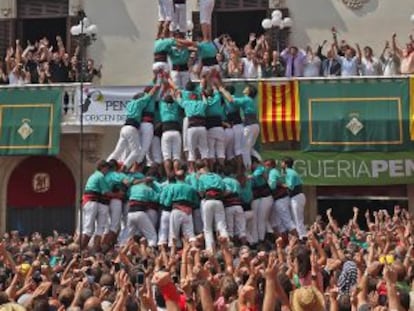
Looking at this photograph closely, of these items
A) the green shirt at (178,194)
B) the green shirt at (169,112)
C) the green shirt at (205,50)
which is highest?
the green shirt at (205,50)

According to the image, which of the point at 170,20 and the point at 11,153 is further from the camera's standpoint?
the point at 11,153

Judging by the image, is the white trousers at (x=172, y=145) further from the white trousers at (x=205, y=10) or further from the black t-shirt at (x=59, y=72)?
the black t-shirt at (x=59, y=72)

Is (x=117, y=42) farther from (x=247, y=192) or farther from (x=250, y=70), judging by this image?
(x=247, y=192)

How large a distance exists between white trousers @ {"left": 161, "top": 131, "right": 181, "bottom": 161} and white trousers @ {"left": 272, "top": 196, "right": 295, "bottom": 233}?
1.95 metres

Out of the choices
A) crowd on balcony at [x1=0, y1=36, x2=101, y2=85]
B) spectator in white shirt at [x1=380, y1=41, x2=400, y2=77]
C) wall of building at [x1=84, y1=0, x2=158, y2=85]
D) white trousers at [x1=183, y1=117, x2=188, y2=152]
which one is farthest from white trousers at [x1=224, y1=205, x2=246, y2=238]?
wall of building at [x1=84, y1=0, x2=158, y2=85]

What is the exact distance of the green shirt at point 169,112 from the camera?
46.4 ft

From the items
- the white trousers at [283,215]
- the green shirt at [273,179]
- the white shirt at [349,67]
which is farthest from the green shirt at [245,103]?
the white shirt at [349,67]

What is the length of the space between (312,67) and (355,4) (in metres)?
3.05

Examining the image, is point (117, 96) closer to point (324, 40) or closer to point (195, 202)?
point (324, 40)

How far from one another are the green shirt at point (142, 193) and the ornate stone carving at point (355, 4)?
37.8ft

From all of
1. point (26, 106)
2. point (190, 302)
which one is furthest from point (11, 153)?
point (190, 302)

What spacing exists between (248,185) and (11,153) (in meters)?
9.72

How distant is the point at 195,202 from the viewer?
44.4ft

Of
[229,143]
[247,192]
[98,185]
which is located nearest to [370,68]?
[229,143]
